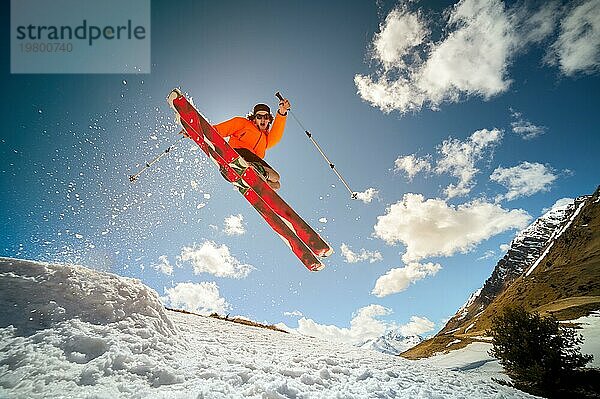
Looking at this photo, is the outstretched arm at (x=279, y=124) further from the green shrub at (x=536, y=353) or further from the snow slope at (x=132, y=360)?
the green shrub at (x=536, y=353)

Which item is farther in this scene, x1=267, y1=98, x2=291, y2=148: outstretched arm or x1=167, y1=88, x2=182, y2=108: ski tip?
x1=167, y1=88, x2=182, y2=108: ski tip

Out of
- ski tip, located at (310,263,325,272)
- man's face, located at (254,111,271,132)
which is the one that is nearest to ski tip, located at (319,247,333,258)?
ski tip, located at (310,263,325,272)

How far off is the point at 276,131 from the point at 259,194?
2659 millimetres

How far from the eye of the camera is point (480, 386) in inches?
247

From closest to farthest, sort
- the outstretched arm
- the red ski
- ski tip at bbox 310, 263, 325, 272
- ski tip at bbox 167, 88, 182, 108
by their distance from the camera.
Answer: the red ski < ski tip at bbox 310, 263, 325, 272 < the outstretched arm < ski tip at bbox 167, 88, 182, 108

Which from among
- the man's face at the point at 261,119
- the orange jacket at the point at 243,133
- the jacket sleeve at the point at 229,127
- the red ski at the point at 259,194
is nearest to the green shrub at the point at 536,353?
the red ski at the point at 259,194

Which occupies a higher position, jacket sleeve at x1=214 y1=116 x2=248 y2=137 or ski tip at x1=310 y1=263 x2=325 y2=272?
jacket sleeve at x1=214 y1=116 x2=248 y2=137

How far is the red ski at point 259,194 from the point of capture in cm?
1216

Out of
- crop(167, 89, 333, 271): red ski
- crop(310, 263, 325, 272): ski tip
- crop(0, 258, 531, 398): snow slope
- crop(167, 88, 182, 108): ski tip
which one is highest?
crop(167, 88, 182, 108): ski tip

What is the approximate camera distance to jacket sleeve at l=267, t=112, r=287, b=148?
1296 centimetres

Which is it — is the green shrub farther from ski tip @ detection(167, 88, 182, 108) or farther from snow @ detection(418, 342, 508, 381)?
ski tip @ detection(167, 88, 182, 108)

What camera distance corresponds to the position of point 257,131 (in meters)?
12.8

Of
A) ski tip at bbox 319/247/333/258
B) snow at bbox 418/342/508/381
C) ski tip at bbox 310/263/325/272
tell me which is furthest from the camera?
snow at bbox 418/342/508/381

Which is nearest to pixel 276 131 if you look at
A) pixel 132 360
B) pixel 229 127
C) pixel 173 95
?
pixel 229 127
